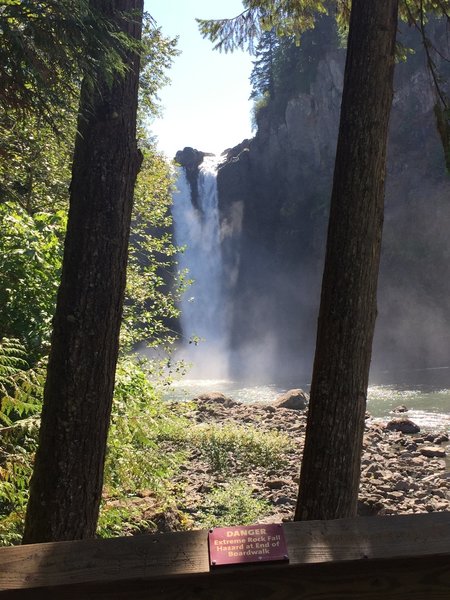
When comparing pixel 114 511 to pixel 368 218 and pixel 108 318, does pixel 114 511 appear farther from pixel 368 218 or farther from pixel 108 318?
pixel 368 218

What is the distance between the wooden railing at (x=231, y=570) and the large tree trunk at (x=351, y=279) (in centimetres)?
151

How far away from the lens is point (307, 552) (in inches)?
70.3

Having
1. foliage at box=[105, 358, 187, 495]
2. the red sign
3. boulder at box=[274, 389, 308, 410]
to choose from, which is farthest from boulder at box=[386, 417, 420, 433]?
the red sign

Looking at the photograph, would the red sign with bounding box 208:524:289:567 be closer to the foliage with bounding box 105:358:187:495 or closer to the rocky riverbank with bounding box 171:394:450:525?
the foliage with bounding box 105:358:187:495

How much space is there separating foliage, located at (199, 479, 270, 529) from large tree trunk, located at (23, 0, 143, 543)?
12.8 feet

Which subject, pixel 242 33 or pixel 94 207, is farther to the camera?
pixel 242 33

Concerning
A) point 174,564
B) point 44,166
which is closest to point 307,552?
point 174,564

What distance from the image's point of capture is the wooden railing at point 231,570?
171 cm

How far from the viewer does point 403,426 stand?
13.7 m

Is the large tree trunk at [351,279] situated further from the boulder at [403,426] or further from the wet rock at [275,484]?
the boulder at [403,426]

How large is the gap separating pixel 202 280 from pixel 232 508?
96.4 ft

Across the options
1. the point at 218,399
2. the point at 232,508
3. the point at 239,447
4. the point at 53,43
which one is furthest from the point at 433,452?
the point at 53,43

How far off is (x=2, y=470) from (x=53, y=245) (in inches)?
90.4

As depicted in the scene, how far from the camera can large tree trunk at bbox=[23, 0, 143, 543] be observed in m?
3.13
